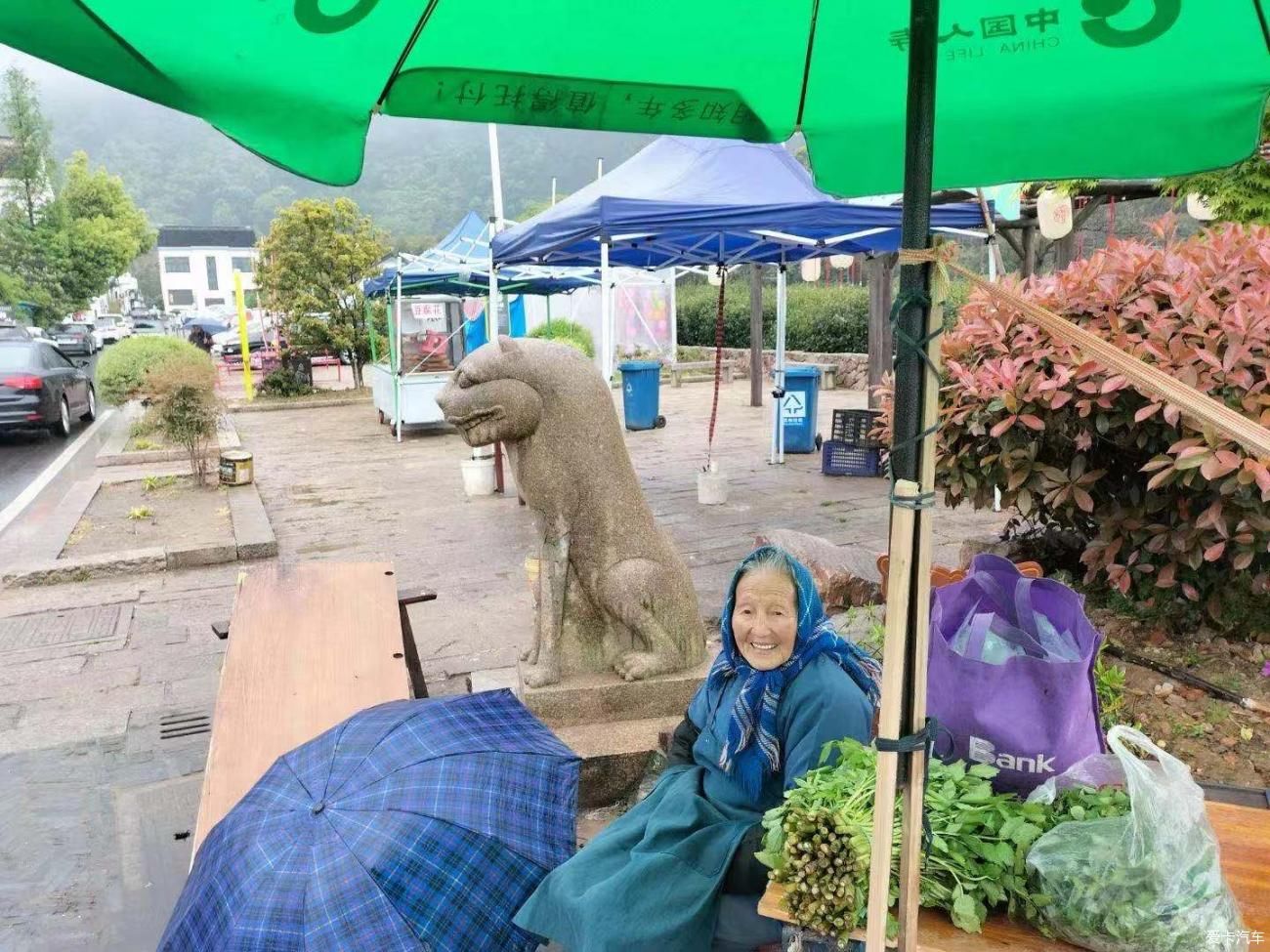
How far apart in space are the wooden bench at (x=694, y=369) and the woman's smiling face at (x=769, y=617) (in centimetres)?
1812

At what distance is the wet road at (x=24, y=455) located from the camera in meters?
10.3

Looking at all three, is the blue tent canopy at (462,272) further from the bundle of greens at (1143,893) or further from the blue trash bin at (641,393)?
the bundle of greens at (1143,893)

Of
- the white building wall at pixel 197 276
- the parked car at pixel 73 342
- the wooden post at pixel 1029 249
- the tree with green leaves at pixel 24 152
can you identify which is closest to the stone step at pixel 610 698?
the wooden post at pixel 1029 249

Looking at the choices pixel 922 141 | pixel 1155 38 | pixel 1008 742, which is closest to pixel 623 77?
pixel 922 141

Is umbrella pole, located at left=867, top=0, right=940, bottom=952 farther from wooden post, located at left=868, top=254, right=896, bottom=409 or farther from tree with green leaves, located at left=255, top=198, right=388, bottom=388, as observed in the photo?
tree with green leaves, located at left=255, top=198, right=388, bottom=388

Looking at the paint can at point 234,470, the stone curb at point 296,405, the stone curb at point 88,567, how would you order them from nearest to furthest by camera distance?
1. the stone curb at point 88,567
2. the paint can at point 234,470
3. the stone curb at point 296,405

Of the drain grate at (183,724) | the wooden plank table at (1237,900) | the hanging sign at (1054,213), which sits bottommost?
the drain grate at (183,724)

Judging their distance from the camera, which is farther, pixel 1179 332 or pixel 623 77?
pixel 1179 332

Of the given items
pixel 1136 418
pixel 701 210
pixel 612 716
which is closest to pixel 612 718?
pixel 612 716

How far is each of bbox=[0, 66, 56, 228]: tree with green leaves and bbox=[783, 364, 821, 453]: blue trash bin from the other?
36.9 meters

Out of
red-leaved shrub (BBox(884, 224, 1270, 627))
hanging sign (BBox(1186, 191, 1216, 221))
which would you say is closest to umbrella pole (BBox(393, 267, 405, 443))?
hanging sign (BBox(1186, 191, 1216, 221))

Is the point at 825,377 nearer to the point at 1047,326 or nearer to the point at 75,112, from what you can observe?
the point at 1047,326

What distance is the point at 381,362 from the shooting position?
50.2 ft

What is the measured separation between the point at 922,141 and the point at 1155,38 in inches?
33.8
